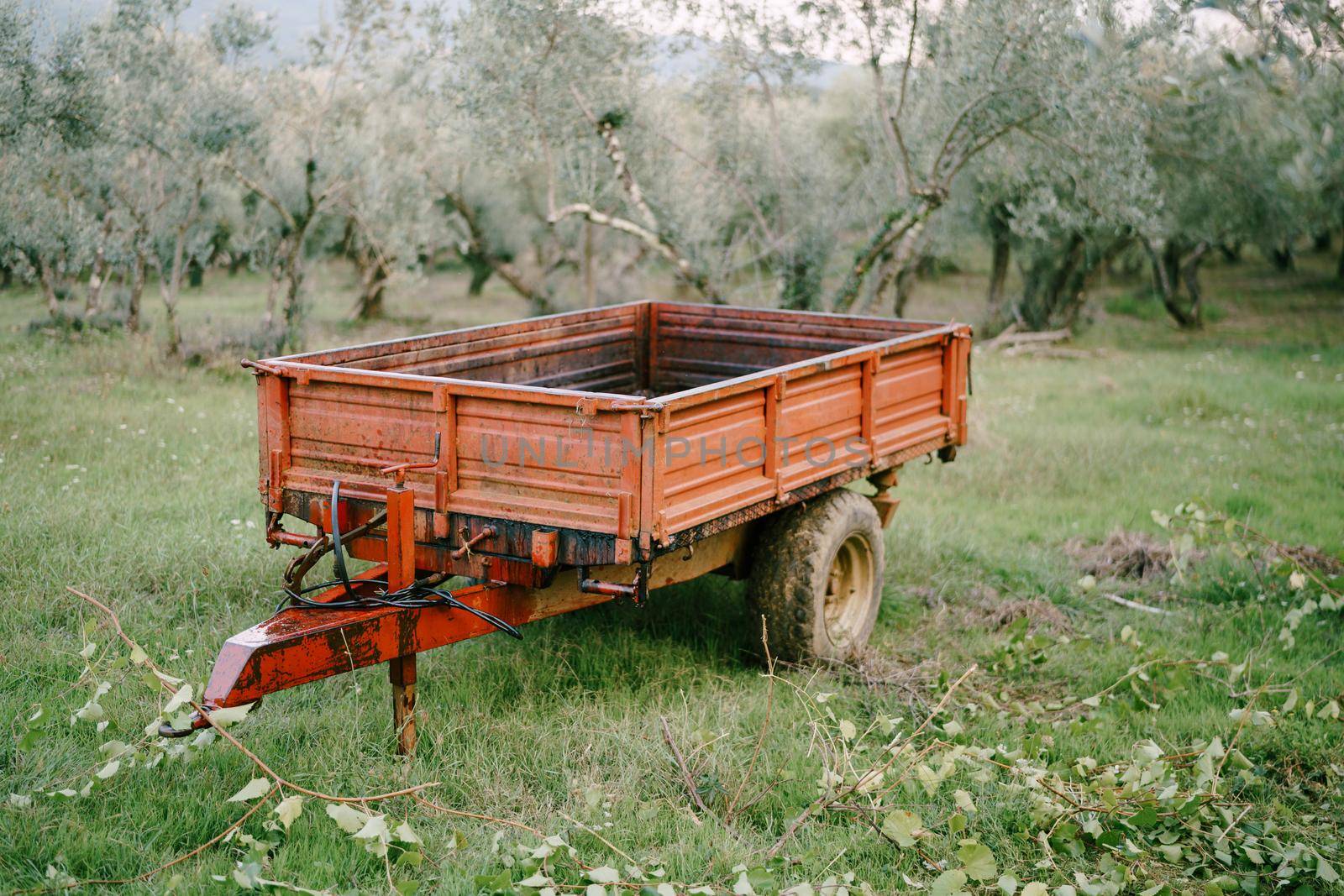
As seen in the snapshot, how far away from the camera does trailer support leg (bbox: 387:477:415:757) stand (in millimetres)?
4504

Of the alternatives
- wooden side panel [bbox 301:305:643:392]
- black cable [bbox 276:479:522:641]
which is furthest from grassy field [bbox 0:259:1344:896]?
wooden side panel [bbox 301:305:643:392]

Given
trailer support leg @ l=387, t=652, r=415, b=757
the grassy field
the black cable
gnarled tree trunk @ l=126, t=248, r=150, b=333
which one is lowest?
the grassy field

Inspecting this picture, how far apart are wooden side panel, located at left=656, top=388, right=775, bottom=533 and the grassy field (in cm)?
88

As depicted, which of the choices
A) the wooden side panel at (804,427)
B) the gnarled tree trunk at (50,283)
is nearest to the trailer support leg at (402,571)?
the wooden side panel at (804,427)

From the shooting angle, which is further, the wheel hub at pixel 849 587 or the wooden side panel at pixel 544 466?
the wheel hub at pixel 849 587

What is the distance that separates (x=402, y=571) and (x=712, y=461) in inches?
50.6

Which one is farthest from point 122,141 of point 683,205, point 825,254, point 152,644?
point 152,644

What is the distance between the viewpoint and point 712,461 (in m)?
4.96

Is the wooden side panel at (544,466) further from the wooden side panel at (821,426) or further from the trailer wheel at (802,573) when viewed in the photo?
the trailer wheel at (802,573)

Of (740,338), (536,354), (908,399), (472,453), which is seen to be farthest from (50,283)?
(472,453)

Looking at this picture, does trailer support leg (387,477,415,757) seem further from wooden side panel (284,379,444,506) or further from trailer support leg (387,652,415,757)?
wooden side panel (284,379,444,506)

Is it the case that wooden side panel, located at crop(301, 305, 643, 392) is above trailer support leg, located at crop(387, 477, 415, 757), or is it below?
above

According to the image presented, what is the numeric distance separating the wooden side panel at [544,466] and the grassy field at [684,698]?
0.90 m

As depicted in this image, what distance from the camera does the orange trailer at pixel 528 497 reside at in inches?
173
